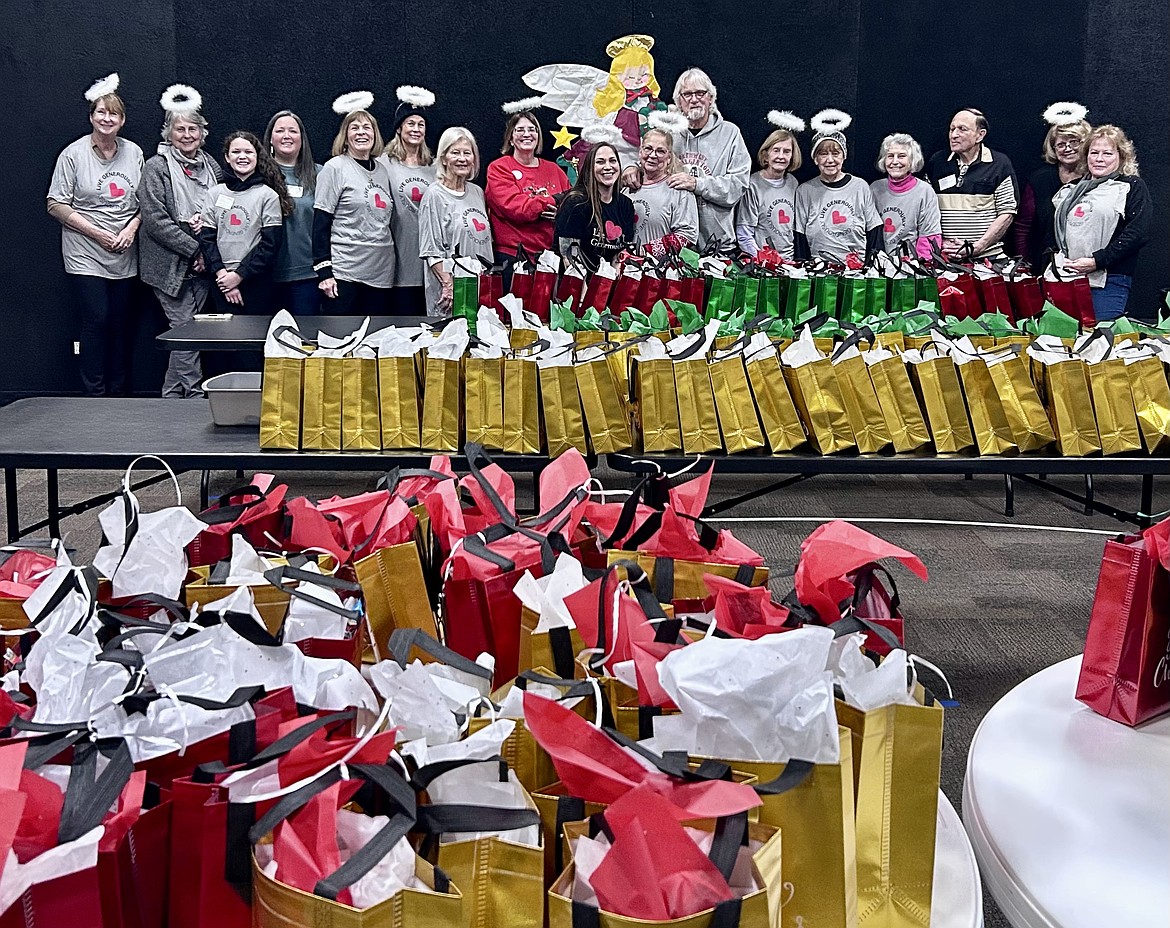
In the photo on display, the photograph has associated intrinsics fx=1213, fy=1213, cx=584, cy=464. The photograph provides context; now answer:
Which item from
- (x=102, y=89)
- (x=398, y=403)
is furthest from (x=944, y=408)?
(x=102, y=89)

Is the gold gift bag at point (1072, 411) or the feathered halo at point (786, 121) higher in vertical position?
the feathered halo at point (786, 121)

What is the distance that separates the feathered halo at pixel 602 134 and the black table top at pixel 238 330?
2830 mm

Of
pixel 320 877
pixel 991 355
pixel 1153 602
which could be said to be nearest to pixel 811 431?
pixel 991 355

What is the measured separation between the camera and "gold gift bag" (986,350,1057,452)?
121 inches

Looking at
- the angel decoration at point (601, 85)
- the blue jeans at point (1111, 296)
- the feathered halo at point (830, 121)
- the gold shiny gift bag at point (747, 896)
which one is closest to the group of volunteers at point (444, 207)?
the blue jeans at point (1111, 296)

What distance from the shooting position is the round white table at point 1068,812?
0.97 m

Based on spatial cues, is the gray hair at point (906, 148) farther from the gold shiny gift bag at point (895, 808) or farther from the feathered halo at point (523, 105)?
the gold shiny gift bag at point (895, 808)

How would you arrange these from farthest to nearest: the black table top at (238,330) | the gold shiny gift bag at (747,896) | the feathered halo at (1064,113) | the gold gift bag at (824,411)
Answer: the feathered halo at (1064,113)
the black table top at (238,330)
the gold gift bag at (824,411)
the gold shiny gift bag at (747,896)

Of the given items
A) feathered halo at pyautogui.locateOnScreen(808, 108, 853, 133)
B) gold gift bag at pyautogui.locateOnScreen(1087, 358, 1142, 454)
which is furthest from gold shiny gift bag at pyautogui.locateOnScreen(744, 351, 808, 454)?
feathered halo at pyautogui.locateOnScreen(808, 108, 853, 133)

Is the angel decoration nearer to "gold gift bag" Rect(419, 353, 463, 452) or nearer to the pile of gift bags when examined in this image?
"gold gift bag" Rect(419, 353, 463, 452)

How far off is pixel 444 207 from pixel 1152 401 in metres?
4.94

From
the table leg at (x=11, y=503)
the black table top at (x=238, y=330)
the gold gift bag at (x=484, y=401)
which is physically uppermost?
the black table top at (x=238, y=330)

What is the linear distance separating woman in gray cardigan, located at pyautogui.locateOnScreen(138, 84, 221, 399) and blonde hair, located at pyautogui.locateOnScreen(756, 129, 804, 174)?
140 inches

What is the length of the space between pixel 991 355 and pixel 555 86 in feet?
18.9
